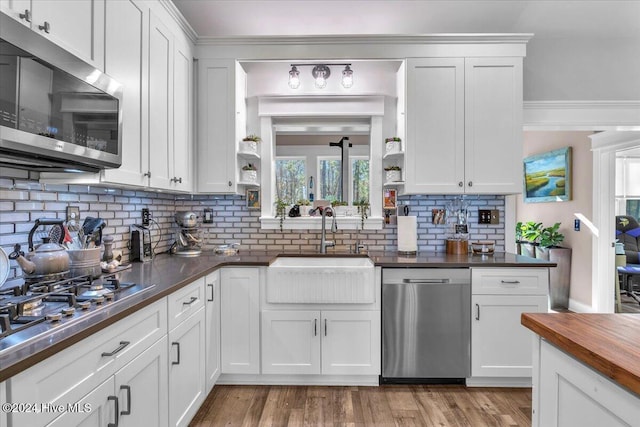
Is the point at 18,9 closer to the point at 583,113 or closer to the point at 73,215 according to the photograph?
the point at 73,215

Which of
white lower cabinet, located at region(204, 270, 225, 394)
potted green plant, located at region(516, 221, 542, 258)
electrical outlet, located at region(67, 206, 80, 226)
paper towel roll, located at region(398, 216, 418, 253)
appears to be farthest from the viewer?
potted green plant, located at region(516, 221, 542, 258)

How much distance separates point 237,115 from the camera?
9.09 feet

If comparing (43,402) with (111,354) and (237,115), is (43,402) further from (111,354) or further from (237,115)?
(237,115)

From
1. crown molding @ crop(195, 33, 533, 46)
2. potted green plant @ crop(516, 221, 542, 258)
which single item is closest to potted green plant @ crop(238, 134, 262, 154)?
crown molding @ crop(195, 33, 533, 46)

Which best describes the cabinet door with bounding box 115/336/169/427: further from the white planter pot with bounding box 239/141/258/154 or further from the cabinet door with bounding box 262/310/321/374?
the white planter pot with bounding box 239/141/258/154

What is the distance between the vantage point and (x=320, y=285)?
2.42 m

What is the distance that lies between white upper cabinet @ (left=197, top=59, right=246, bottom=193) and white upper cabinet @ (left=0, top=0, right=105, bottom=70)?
43.5 inches

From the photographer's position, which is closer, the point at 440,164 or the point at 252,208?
the point at 440,164

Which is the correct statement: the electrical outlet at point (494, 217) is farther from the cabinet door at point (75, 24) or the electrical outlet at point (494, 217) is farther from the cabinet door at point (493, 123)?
the cabinet door at point (75, 24)

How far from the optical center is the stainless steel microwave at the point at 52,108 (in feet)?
3.57

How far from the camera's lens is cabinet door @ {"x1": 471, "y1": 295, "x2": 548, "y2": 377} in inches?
95.7

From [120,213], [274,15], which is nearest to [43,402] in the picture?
[120,213]

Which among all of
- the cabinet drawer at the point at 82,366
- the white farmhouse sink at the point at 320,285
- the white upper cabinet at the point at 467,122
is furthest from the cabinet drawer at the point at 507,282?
the cabinet drawer at the point at 82,366

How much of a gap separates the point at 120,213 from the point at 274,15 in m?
1.87
